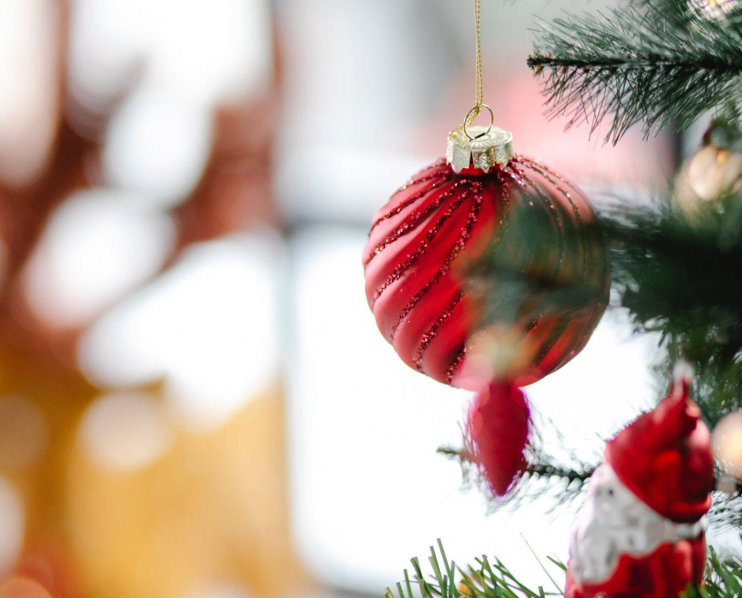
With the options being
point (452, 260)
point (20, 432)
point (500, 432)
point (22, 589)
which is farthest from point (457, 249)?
point (22, 589)

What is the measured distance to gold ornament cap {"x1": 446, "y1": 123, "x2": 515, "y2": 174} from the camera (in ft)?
1.36

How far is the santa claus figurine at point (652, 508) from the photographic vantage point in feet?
1.05

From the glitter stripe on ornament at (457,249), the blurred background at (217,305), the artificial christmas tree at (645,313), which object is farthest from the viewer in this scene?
the blurred background at (217,305)

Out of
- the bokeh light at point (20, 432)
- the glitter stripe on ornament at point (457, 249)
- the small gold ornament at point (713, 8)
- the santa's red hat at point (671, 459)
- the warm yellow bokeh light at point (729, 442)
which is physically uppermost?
the small gold ornament at point (713, 8)

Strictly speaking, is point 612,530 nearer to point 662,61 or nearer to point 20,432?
point 662,61

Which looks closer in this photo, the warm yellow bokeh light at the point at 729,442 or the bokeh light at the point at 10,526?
the warm yellow bokeh light at the point at 729,442

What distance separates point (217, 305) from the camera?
1289mm

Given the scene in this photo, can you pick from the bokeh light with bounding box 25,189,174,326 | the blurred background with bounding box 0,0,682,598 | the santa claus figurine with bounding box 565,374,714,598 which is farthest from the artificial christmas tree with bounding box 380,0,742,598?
the bokeh light with bounding box 25,189,174,326

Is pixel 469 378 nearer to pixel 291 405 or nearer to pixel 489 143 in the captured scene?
pixel 489 143

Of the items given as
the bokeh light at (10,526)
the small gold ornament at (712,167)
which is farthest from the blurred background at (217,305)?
the small gold ornament at (712,167)

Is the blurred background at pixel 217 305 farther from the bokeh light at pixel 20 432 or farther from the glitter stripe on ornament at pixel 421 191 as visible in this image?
the glitter stripe on ornament at pixel 421 191

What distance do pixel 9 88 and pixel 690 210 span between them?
3.74ft

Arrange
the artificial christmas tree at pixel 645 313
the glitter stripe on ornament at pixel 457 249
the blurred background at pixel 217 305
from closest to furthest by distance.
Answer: the artificial christmas tree at pixel 645 313, the glitter stripe on ornament at pixel 457 249, the blurred background at pixel 217 305

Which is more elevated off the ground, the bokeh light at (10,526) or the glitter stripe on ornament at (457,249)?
the glitter stripe on ornament at (457,249)
